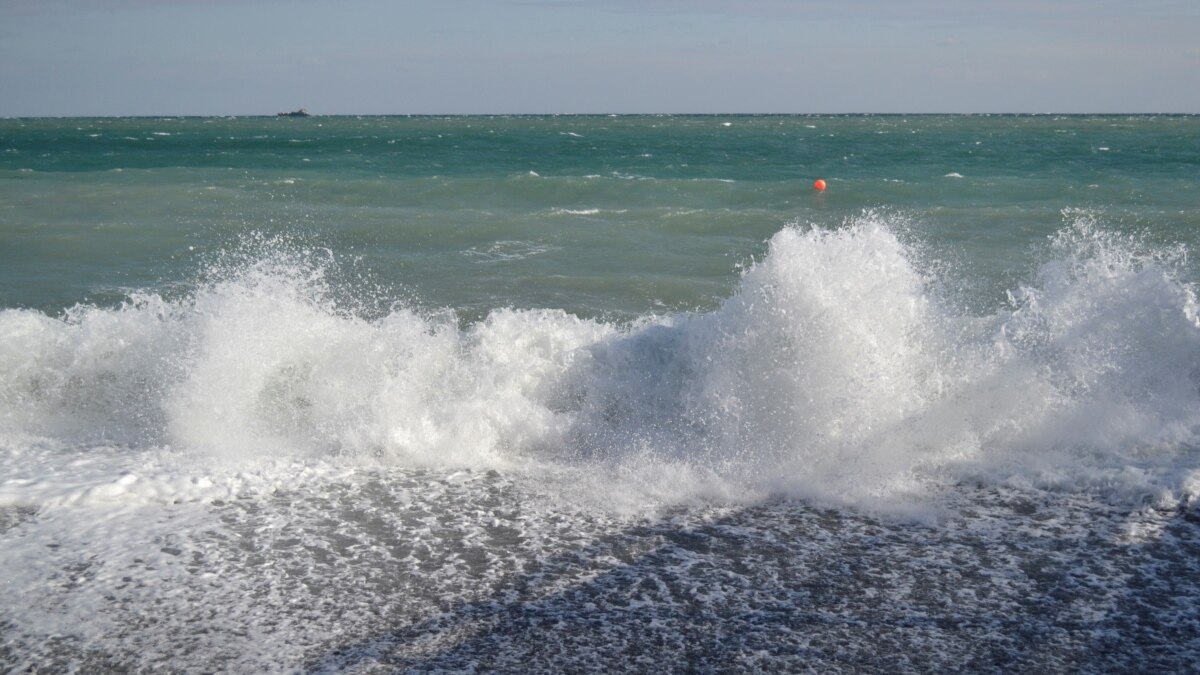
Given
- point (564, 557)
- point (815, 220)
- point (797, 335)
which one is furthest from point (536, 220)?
point (564, 557)

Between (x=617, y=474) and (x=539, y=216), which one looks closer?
(x=617, y=474)

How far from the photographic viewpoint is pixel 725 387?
690 centimetres

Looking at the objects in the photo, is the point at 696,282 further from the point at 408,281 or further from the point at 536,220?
the point at 536,220

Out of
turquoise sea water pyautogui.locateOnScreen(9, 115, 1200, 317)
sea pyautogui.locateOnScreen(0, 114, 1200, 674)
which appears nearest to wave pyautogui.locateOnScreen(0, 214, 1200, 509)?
sea pyautogui.locateOnScreen(0, 114, 1200, 674)

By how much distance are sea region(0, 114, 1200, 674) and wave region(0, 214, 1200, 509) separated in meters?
0.03

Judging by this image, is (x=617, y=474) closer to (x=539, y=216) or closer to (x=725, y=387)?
(x=725, y=387)

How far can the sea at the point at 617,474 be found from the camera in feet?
14.1

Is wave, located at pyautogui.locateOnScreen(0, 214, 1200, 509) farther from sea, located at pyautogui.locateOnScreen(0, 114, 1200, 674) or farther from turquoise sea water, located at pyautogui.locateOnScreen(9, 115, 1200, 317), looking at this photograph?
turquoise sea water, located at pyautogui.locateOnScreen(9, 115, 1200, 317)

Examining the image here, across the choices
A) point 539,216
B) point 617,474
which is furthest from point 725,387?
point 539,216

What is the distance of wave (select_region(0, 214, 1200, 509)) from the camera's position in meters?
6.33

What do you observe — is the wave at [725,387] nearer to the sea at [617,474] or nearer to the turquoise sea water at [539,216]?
the sea at [617,474]

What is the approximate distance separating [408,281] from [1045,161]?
27.6 metres

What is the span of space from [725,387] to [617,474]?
1097mm

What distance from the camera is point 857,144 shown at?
47406 mm
